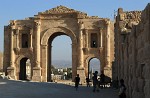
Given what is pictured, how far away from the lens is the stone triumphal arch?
4519cm

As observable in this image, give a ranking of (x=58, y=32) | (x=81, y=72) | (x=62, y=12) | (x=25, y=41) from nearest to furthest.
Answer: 1. (x=81, y=72)
2. (x=62, y=12)
3. (x=58, y=32)
4. (x=25, y=41)

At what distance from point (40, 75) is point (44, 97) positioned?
90.3 ft

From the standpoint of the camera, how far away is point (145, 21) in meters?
12.0

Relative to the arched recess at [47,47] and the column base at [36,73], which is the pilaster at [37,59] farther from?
the arched recess at [47,47]

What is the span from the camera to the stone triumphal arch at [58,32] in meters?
45.2

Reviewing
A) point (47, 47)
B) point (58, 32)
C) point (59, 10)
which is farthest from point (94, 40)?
point (47, 47)

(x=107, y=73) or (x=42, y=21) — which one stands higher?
(x=42, y=21)

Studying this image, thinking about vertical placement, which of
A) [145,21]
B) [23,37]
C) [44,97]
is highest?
[23,37]

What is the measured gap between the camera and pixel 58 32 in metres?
47.0

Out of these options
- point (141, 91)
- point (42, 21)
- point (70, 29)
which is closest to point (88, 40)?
point (70, 29)

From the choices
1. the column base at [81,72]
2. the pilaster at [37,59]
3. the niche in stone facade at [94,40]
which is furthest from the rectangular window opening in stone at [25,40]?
the niche in stone facade at [94,40]

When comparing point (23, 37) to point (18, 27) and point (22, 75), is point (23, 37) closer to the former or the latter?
point (18, 27)

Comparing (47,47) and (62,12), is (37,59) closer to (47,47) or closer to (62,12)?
(47,47)

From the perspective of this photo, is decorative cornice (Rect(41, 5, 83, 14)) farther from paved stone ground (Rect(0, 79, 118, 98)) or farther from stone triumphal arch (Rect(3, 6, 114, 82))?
paved stone ground (Rect(0, 79, 118, 98))
